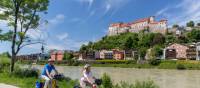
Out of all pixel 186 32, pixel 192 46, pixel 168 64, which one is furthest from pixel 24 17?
pixel 186 32

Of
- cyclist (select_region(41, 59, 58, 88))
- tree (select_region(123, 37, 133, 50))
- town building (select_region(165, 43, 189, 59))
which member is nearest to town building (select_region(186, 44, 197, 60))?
town building (select_region(165, 43, 189, 59))

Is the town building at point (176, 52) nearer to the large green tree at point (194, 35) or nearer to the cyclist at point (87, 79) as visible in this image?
the large green tree at point (194, 35)

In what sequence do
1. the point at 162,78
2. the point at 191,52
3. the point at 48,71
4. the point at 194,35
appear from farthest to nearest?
the point at 194,35 < the point at 191,52 < the point at 162,78 < the point at 48,71

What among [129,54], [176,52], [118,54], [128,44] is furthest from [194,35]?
[118,54]

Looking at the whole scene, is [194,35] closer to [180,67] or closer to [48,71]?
[180,67]

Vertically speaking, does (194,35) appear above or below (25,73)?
above

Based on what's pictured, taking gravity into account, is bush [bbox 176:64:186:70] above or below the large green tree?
below

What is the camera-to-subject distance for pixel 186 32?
183 meters

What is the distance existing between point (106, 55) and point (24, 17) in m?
143

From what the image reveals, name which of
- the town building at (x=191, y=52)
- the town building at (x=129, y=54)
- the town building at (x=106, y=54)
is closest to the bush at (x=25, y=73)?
the town building at (x=191, y=52)

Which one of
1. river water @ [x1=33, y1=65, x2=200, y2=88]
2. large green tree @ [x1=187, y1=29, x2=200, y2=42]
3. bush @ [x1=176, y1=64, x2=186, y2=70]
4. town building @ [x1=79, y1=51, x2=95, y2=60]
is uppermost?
large green tree @ [x1=187, y1=29, x2=200, y2=42]

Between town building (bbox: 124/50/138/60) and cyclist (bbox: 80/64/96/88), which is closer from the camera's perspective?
cyclist (bbox: 80/64/96/88)

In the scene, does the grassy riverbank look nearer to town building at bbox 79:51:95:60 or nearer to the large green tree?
town building at bbox 79:51:95:60

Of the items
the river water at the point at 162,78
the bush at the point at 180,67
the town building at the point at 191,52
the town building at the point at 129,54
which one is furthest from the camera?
the town building at the point at 129,54
